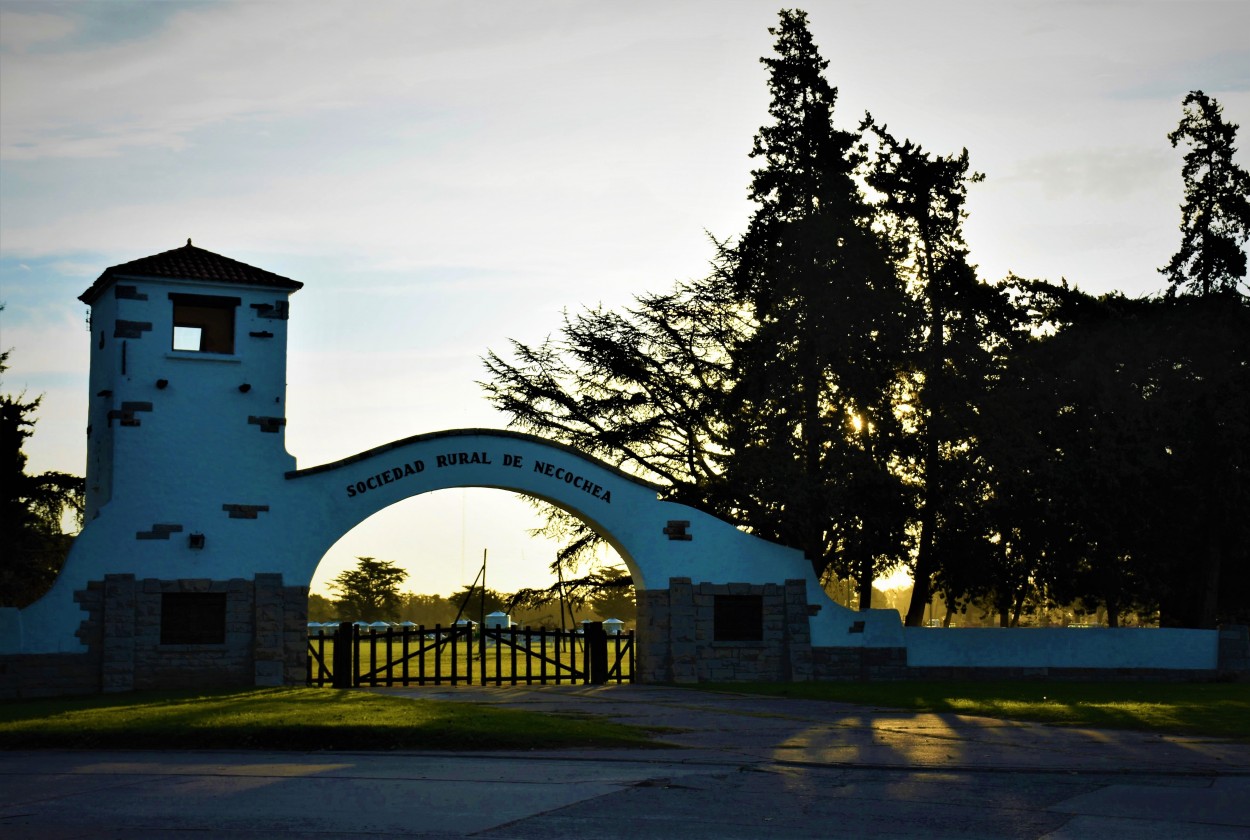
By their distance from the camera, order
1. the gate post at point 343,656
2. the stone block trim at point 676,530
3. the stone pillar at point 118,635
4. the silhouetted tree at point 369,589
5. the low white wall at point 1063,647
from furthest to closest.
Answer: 1. the silhouetted tree at point 369,589
2. the low white wall at point 1063,647
3. the stone block trim at point 676,530
4. the gate post at point 343,656
5. the stone pillar at point 118,635

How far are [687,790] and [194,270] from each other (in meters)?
18.4

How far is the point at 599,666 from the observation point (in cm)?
2823

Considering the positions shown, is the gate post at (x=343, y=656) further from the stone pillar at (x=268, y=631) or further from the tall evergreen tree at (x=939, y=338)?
the tall evergreen tree at (x=939, y=338)

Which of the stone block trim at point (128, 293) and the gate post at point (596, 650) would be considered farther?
the gate post at point (596, 650)

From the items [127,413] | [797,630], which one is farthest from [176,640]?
[797,630]

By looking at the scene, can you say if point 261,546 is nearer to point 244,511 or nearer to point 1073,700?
point 244,511

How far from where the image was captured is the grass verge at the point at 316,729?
1500 centimetres

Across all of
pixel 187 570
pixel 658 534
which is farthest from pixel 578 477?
pixel 187 570

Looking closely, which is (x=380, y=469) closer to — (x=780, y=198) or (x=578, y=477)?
(x=578, y=477)

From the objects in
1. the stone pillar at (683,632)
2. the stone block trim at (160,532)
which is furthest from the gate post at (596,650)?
the stone block trim at (160,532)

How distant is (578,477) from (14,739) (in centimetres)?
1378

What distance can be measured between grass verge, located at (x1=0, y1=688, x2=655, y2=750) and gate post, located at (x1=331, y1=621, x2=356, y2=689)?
7087 millimetres

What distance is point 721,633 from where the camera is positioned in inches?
1103

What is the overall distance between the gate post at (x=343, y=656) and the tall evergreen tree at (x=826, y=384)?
9326 millimetres
